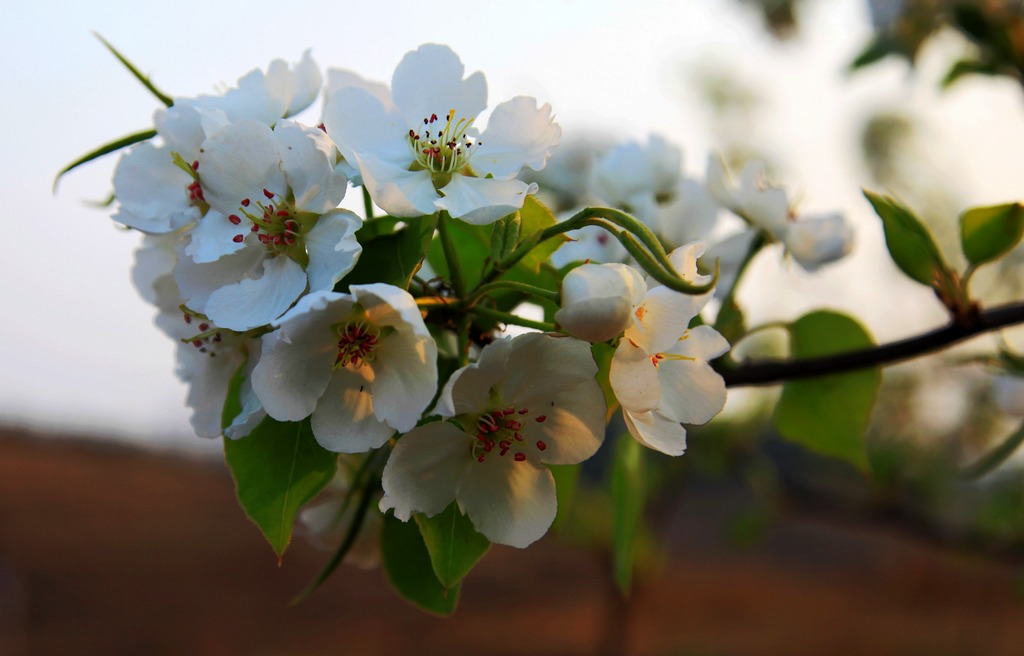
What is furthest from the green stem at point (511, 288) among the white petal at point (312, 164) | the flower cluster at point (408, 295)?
the white petal at point (312, 164)

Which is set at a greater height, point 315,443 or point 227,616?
point 315,443

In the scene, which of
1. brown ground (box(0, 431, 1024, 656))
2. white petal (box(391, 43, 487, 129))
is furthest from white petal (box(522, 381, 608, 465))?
brown ground (box(0, 431, 1024, 656))

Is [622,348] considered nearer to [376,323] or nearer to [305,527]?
[376,323]

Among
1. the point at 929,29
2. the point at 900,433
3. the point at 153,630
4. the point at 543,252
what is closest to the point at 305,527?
the point at 543,252

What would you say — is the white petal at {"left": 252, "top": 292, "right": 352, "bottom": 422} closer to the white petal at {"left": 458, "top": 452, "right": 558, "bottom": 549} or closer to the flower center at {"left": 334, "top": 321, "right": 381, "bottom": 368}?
the flower center at {"left": 334, "top": 321, "right": 381, "bottom": 368}

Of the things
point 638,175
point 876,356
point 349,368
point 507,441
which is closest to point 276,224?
point 349,368

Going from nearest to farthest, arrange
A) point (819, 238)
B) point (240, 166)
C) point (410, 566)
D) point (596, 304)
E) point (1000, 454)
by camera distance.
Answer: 1. point (596, 304)
2. point (240, 166)
3. point (410, 566)
4. point (819, 238)
5. point (1000, 454)

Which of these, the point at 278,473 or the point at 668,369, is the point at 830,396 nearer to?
the point at 668,369

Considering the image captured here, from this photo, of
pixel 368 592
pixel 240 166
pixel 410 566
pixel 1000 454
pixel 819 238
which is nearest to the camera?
pixel 240 166
